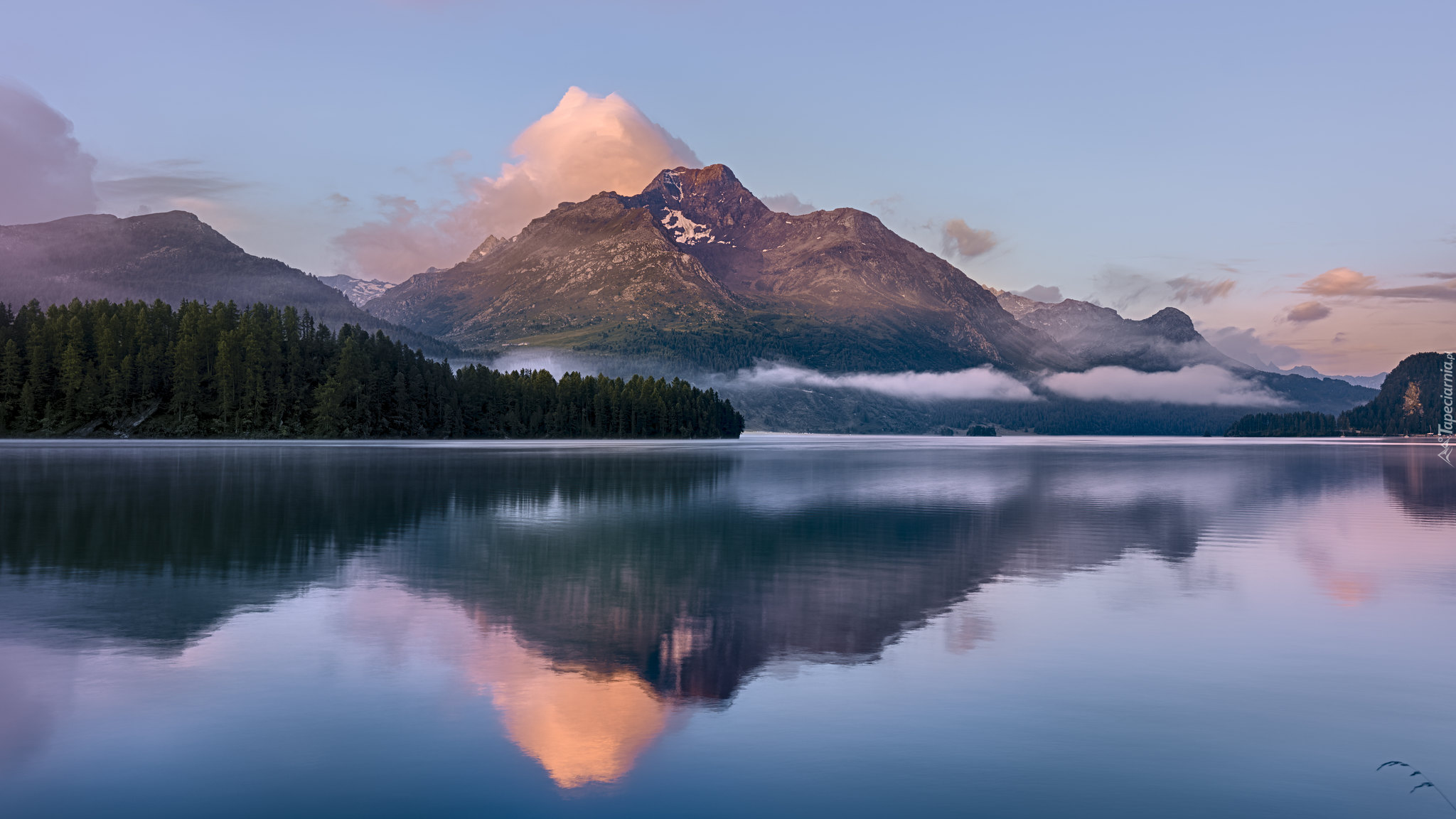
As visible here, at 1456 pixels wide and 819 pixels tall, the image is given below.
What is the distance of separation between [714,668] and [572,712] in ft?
13.2

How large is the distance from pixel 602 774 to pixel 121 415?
736 feet

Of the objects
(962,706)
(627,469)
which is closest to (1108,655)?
(962,706)

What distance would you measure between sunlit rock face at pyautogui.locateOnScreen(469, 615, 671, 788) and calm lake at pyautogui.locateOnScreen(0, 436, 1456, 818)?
8 centimetres

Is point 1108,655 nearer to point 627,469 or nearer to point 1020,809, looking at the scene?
point 1020,809

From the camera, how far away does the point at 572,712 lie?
653 inches

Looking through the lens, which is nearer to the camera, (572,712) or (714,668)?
(572,712)

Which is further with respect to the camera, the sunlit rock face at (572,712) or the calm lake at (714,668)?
the sunlit rock face at (572,712)

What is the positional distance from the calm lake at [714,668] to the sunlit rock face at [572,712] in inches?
3.1

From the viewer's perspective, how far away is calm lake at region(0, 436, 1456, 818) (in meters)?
13.4

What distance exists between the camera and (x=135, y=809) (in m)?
12.4

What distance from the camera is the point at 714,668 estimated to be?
64.9 feet

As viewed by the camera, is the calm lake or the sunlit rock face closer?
the calm lake

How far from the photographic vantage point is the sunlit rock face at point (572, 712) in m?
14.4

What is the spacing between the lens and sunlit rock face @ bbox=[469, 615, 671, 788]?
14.4m
